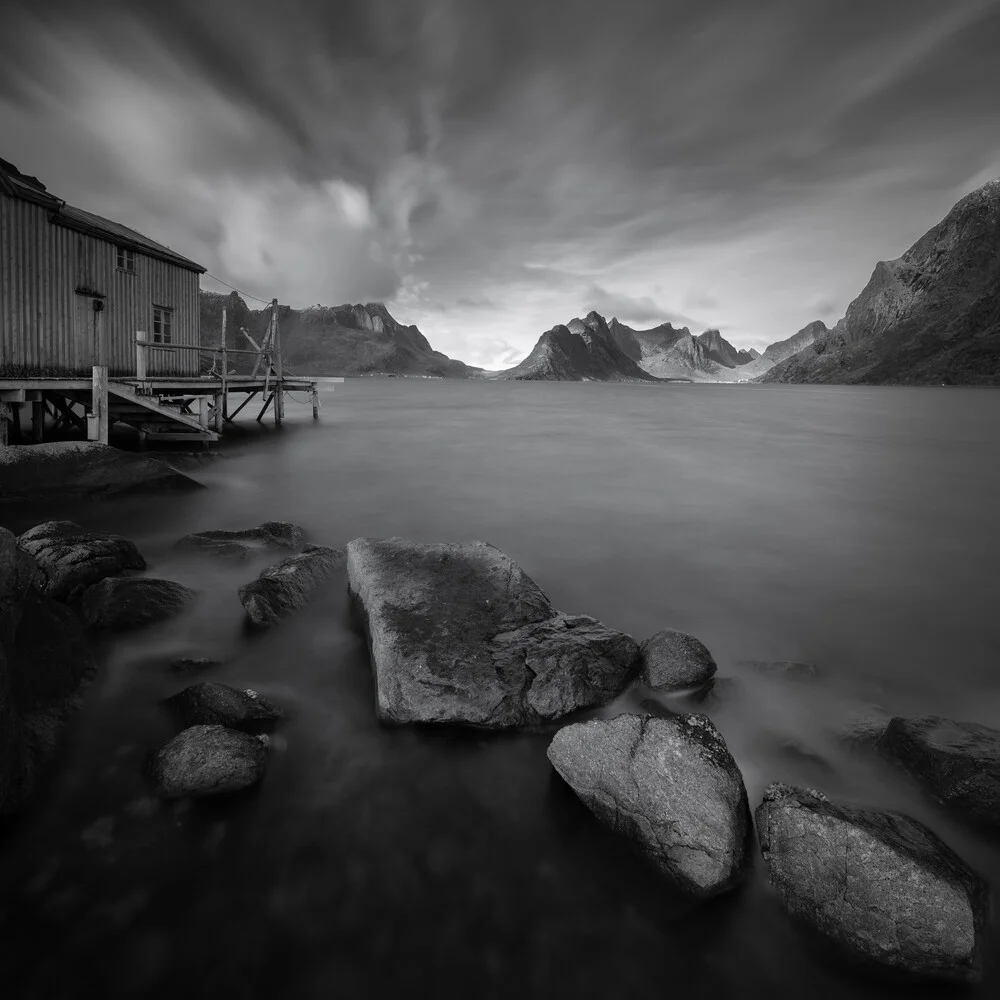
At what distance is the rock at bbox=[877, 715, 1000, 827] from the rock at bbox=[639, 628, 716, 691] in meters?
1.67

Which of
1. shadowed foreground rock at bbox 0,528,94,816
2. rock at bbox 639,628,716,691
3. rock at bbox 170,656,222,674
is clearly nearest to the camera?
shadowed foreground rock at bbox 0,528,94,816

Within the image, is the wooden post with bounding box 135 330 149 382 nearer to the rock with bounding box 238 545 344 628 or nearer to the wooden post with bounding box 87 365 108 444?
the wooden post with bounding box 87 365 108 444

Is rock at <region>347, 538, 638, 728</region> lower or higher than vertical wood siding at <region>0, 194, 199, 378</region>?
lower

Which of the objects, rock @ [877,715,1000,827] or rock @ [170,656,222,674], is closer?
rock @ [877,715,1000,827]

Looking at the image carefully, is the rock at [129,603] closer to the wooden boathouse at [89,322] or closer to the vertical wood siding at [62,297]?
the wooden boathouse at [89,322]

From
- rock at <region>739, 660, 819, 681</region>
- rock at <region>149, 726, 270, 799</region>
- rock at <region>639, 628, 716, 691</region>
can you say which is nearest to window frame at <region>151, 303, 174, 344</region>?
rock at <region>149, 726, 270, 799</region>

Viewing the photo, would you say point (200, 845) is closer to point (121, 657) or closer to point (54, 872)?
point (54, 872)

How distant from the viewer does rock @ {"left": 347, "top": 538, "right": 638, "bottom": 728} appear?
17.7 ft

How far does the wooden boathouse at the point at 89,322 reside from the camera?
1517cm

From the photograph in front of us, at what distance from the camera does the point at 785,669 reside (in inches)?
261

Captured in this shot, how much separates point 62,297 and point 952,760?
21.8 metres

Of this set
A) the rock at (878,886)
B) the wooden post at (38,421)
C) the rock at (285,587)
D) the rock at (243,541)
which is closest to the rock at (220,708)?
the rock at (285,587)

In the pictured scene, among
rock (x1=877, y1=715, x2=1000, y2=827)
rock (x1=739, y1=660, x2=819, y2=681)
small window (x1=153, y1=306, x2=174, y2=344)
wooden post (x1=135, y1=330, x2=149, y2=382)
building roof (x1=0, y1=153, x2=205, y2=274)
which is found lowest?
rock (x1=739, y1=660, x2=819, y2=681)

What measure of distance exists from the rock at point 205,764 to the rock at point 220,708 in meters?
0.51
